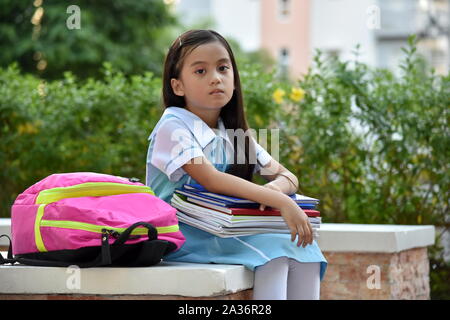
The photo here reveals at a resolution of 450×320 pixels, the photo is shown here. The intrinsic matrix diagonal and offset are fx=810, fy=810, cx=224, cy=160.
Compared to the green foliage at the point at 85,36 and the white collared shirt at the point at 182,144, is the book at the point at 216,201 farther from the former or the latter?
the green foliage at the point at 85,36

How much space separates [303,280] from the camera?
3053 mm

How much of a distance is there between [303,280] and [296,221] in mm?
254

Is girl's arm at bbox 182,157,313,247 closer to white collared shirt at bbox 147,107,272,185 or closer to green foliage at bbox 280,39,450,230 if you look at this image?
white collared shirt at bbox 147,107,272,185

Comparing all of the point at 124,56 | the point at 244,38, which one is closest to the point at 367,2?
the point at 244,38

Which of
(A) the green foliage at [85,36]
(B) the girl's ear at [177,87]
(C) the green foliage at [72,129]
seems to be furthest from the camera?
(A) the green foliage at [85,36]

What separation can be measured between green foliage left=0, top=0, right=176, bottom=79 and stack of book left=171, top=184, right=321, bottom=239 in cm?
1365

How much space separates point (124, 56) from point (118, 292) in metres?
15.6

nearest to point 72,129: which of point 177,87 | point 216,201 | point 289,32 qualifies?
point 177,87

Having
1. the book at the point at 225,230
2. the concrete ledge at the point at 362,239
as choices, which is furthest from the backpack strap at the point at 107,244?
the concrete ledge at the point at 362,239

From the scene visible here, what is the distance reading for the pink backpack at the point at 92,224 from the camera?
9.10 ft

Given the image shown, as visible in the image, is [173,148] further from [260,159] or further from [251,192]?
[260,159]

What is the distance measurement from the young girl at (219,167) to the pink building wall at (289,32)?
27.9m

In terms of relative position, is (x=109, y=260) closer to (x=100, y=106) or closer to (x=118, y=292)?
(x=118, y=292)

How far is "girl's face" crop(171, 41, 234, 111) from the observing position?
318cm
